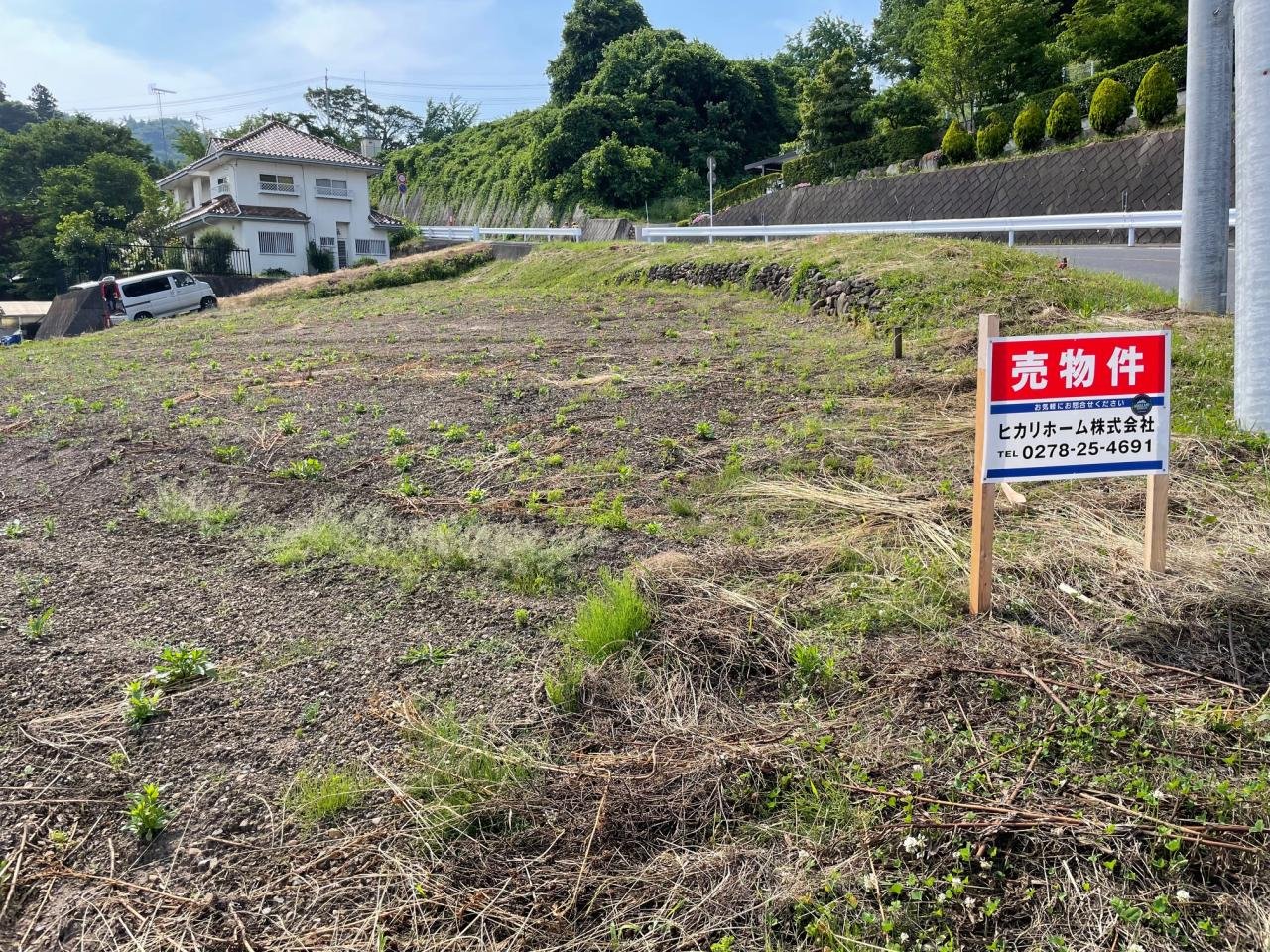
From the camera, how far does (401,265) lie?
26.2 meters

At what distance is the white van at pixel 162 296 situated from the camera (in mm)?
24797

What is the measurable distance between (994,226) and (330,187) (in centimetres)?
3043

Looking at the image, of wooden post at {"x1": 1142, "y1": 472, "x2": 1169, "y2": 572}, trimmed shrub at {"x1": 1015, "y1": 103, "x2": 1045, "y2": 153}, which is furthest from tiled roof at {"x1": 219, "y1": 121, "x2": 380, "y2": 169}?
wooden post at {"x1": 1142, "y1": 472, "x2": 1169, "y2": 572}

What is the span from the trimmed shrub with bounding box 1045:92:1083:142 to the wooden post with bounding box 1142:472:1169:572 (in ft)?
75.0

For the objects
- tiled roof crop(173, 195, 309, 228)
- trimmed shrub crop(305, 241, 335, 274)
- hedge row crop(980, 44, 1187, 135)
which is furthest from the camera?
trimmed shrub crop(305, 241, 335, 274)

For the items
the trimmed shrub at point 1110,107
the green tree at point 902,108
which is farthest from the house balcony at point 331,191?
the trimmed shrub at point 1110,107

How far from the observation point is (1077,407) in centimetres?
388

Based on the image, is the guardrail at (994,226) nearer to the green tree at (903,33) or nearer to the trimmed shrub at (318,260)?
the green tree at (903,33)

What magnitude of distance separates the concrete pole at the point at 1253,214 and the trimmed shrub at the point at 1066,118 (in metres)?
20.3

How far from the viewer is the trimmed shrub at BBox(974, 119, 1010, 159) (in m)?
25.2

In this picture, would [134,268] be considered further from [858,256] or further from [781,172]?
[858,256]

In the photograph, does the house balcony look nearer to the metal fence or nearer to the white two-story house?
the white two-story house

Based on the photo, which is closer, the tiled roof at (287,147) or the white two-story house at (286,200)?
the white two-story house at (286,200)

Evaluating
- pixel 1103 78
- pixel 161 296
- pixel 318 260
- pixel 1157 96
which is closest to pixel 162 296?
pixel 161 296
